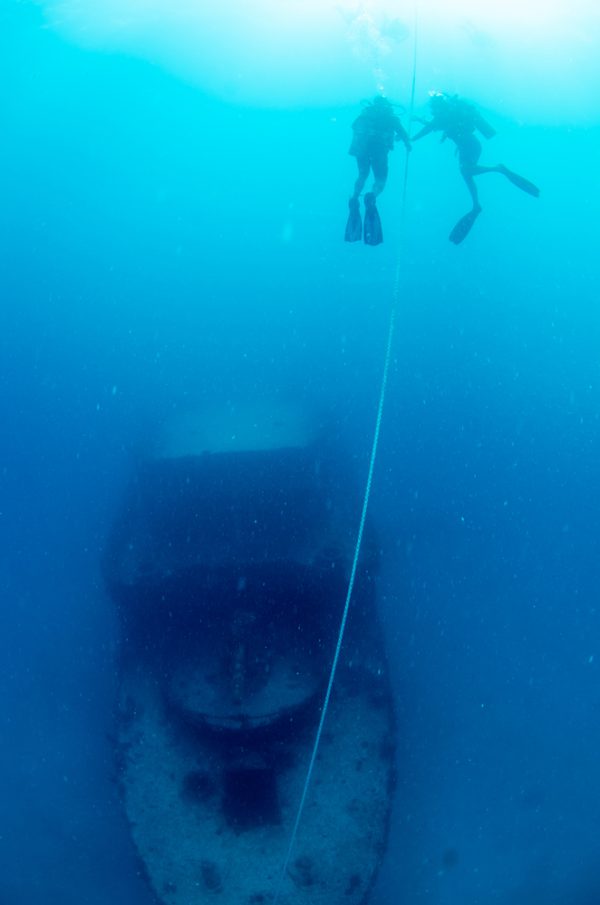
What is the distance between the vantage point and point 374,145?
7301 millimetres

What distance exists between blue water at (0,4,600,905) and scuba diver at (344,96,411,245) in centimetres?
499

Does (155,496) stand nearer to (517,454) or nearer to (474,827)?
(474,827)

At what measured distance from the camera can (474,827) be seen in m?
7.91

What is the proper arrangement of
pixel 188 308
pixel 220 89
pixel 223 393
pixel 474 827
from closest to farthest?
pixel 474 827 < pixel 223 393 < pixel 188 308 < pixel 220 89

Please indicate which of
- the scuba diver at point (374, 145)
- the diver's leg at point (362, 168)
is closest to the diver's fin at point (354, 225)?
the scuba diver at point (374, 145)

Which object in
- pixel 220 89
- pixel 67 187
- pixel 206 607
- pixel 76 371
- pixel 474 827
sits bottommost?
pixel 474 827

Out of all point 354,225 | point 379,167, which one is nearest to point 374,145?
point 379,167

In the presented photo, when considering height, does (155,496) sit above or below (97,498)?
above

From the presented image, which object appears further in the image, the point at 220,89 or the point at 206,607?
the point at 220,89

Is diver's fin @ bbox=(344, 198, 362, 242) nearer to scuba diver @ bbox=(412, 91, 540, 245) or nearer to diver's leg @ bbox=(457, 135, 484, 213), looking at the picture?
scuba diver @ bbox=(412, 91, 540, 245)

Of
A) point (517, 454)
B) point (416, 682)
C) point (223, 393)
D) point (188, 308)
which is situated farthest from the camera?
point (188, 308)

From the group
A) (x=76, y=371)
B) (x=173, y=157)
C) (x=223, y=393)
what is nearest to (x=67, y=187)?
(x=173, y=157)

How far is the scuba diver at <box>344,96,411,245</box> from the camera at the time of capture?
7105 millimetres

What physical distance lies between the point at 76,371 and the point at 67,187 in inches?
514
